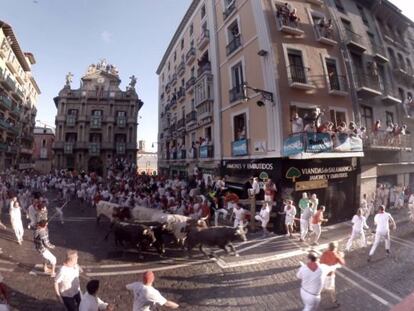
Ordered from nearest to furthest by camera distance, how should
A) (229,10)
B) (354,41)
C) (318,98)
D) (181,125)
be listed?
(318,98) → (354,41) → (229,10) → (181,125)

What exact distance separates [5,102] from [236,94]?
3432 cm

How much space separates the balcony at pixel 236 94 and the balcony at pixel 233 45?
2.62 m

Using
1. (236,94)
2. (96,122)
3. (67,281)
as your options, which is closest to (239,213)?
(67,281)

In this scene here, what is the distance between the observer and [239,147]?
14.7 metres

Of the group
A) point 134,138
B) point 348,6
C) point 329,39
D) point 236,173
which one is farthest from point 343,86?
point 134,138

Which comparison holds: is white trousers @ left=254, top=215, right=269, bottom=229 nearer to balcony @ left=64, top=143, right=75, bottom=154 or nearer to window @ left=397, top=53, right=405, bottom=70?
window @ left=397, top=53, right=405, bottom=70

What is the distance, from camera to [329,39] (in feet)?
44.4

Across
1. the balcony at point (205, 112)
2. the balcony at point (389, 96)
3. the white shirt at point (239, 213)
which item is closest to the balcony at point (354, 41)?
the balcony at point (389, 96)

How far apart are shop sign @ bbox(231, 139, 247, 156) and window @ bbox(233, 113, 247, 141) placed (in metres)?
0.40

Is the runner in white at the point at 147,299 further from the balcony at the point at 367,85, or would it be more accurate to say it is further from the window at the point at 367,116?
the window at the point at 367,116

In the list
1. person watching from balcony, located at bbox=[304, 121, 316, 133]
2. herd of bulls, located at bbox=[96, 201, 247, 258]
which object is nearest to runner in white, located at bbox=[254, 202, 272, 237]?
herd of bulls, located at bbox=[96, 201, 247, 258]

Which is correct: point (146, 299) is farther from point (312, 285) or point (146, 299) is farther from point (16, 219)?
point (16, 219)

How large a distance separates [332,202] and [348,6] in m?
12.8

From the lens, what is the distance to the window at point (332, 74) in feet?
44.6
